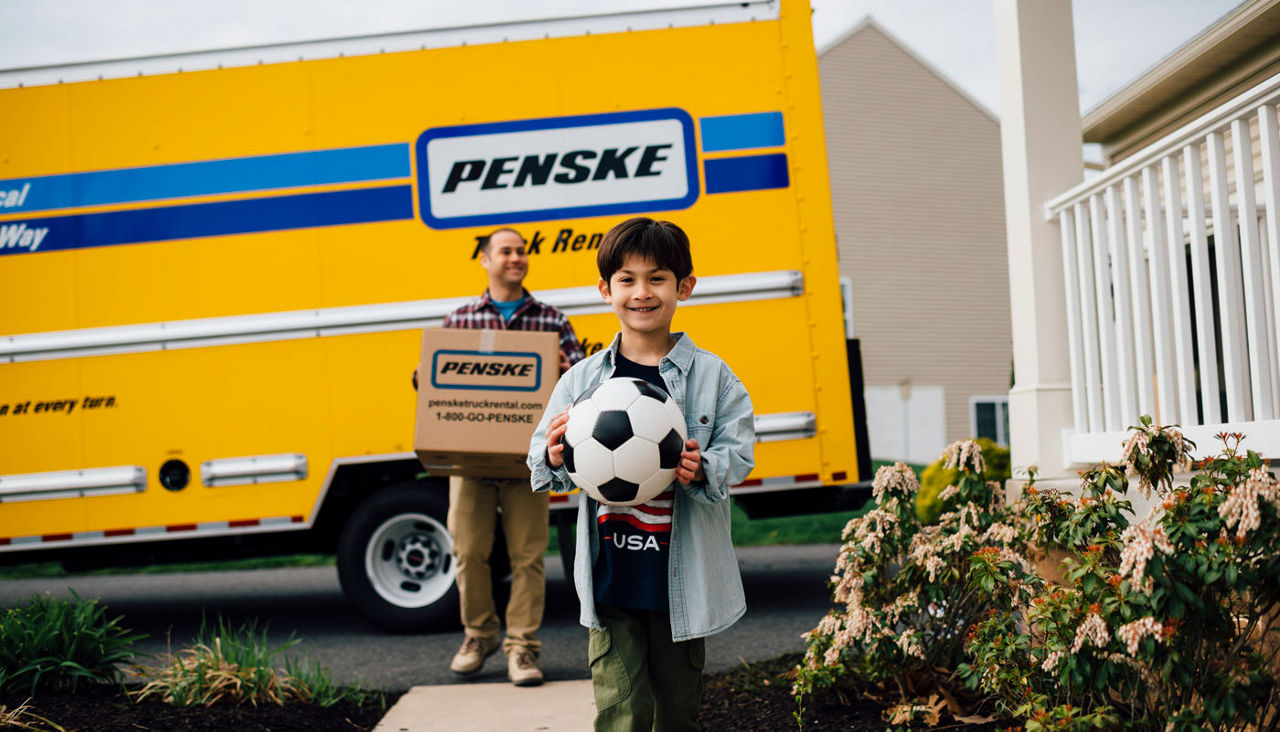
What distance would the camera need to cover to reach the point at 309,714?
135 inches

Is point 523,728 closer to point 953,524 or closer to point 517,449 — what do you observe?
point 517,449

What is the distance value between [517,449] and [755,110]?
2494mm

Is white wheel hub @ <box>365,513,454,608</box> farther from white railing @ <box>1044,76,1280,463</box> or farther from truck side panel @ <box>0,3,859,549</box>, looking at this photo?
white railing @ <box>1044,76,1280,463</box>

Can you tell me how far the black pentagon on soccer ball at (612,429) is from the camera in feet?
7.30

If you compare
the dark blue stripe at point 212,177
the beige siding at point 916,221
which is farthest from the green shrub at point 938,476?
the beige siding at point 916,221

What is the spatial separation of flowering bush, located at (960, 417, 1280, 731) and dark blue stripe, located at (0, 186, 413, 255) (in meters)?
4.08

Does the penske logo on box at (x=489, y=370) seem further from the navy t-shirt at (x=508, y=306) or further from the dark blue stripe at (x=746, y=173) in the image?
the dark blue stripe at (x=746, y=173)

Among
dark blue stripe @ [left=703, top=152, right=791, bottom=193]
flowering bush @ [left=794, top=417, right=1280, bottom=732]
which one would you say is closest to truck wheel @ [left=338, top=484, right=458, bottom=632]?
dark blue stripe @ [left=703, top=152, right=791, bottom=193]

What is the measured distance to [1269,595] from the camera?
213 centimetres

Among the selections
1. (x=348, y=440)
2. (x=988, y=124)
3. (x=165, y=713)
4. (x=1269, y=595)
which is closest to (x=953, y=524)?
(x=1269, y=595)

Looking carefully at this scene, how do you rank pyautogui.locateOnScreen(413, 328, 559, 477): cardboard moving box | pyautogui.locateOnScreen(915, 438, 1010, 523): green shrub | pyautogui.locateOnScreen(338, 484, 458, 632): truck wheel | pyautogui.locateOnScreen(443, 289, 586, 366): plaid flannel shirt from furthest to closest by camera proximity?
pyautogui.locateOnScreen(915, 438, 1010, 523): green shrub → pyautogui.locateOnScreen(338, 484, 458, 632): truck wheel → pyautogui.locateOnScreen(443, 289, 586, 366): plaid flannel shirt → pyautogui.locateOnScreen(413, 328, 559, 477): cardboard moving box

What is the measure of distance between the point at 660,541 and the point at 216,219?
13.4ft

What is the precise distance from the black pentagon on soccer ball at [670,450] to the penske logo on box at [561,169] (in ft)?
10.7

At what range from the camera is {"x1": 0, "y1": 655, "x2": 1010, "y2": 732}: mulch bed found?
10.0ft
